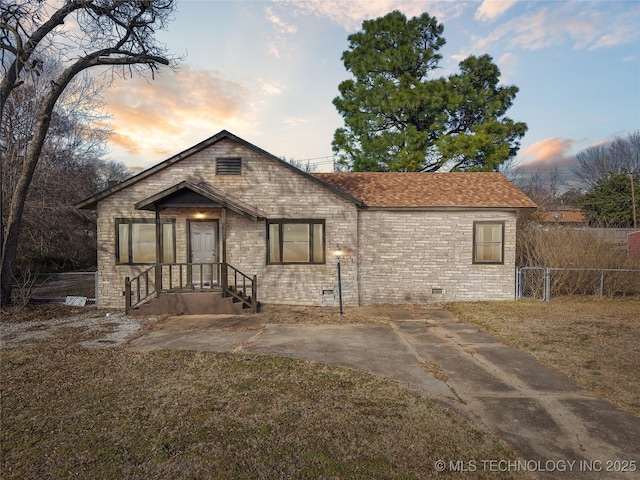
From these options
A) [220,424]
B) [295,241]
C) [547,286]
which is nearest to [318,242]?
[295,241]

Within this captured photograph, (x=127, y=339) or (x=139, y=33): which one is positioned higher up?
(x=139, y=33)

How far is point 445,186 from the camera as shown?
12680mm

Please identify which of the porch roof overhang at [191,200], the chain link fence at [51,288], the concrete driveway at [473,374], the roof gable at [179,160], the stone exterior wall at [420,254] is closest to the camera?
the concrete driveway at [473,374]

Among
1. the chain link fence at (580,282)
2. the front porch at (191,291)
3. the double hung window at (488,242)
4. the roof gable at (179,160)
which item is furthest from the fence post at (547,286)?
the front porch at (191,291)

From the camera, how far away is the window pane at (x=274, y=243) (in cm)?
1124

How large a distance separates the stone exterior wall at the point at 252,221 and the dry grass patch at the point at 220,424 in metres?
5.34

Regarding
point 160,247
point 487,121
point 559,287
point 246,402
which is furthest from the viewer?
point 487,121

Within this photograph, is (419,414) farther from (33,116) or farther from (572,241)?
(33,116)

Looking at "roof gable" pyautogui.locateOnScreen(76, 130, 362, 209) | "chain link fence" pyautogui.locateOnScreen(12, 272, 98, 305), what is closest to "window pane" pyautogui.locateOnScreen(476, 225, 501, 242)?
"roof gable" pyautogui.locateOnScreen(76, 130, 362, 209)

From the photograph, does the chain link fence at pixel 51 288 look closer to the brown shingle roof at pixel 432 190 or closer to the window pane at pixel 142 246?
the window pane at pixel 142 246

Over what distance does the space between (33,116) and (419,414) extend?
2120 centimetres

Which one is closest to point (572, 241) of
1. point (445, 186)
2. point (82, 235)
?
point (445, 186)

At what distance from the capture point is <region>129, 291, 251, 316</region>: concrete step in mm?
9695

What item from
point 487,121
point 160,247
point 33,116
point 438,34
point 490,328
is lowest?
point 490,328
